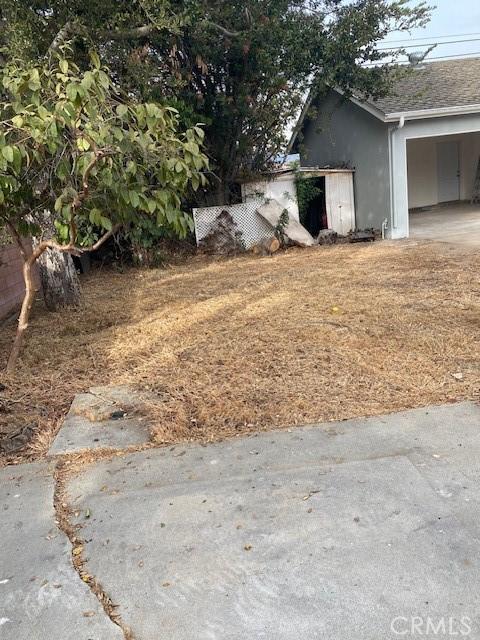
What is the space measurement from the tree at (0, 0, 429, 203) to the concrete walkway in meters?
8.83

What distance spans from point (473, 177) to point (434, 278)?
13375 mm

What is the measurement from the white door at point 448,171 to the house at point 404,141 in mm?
35

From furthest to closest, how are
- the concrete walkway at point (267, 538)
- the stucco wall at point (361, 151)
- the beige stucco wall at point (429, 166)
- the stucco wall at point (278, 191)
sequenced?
the beige stucco wall at point (429, 166), the stucco wall at point (278, 191), the stucco wall at point (361, 151), the concrete walkway at point (267, 538)

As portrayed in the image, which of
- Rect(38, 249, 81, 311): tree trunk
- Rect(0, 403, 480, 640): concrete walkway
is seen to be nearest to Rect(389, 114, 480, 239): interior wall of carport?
Rect(38, 249, 81, 311): tree trunk

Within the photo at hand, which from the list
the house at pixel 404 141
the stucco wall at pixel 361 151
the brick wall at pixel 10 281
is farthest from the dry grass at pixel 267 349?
the stucco wall at pixel 361 151

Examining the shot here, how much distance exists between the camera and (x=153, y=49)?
1180 cm

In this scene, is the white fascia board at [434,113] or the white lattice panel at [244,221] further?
the white lattice panel at [244,221]

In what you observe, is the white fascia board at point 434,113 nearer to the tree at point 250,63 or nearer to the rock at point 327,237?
the tree at point 250,63

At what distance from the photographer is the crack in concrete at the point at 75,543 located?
A: 2265mm

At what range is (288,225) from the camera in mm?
13852

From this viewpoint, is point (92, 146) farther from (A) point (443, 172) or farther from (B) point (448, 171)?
(B) point (448, 171)

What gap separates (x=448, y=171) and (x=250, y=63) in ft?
33.6

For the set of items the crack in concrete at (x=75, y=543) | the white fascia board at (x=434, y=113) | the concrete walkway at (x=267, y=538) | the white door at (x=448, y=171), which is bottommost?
the concrete walkway at (x=267, y=538)

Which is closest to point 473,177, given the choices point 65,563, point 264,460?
point 264,460
